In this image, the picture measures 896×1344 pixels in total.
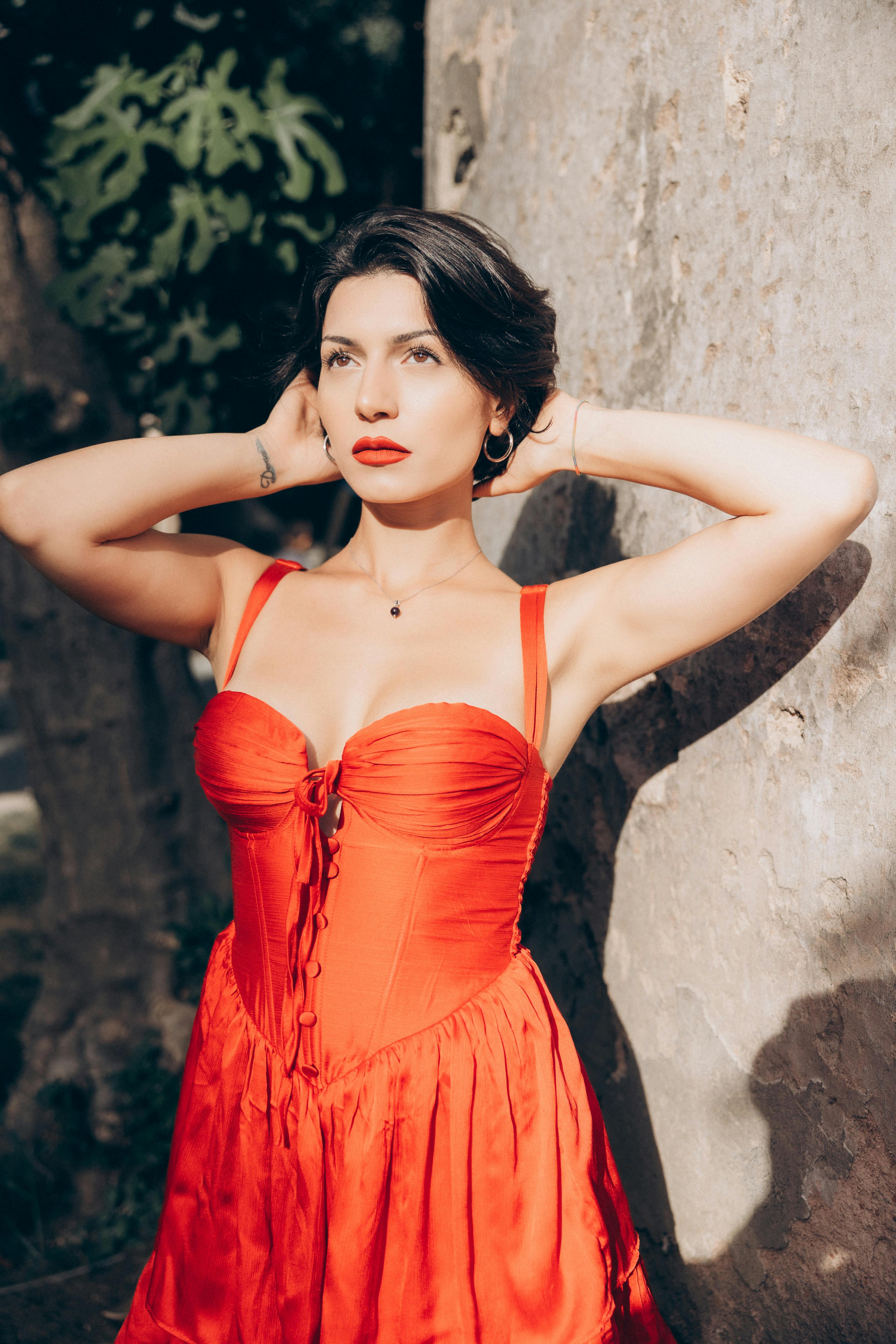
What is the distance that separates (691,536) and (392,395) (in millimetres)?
581

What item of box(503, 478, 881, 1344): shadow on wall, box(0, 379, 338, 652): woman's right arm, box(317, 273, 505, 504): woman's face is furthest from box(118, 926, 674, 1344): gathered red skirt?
box(317, 273, 505, 504): woman's face

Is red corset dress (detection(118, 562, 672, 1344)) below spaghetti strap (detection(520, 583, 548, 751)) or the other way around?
below

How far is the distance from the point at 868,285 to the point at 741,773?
2.89 feet

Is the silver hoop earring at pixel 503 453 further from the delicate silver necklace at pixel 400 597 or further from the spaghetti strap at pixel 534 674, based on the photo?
the spaghetti strap at pixel 534 674

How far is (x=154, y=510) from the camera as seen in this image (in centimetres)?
174

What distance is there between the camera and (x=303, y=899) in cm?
161

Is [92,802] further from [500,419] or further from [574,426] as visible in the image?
[574,426]

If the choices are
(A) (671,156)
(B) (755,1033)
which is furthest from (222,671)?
(A) (671,156)

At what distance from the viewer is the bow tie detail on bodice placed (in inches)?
61.6

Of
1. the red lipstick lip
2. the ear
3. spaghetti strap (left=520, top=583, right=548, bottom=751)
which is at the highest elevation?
the ear

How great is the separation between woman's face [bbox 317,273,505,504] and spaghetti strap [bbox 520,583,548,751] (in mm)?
315

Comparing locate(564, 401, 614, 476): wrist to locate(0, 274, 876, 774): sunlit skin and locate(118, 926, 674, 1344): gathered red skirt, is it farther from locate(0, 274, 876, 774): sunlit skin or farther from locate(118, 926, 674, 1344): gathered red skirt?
locate(118, 926, 674, 1344): gathered red skirt

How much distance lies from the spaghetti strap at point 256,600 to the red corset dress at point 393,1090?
0.52 feet

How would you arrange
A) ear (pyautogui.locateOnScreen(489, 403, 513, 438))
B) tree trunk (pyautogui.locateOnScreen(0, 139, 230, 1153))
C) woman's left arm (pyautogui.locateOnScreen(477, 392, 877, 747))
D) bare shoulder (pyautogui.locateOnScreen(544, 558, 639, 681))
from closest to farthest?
woman's left arm (pyautogui.locateOnScreen(477, 392, 877, 747)) → bare shoulder (pyautogui.locateOnScreen(544, 558, 639, 681)) → ear (pyautogui.locateOnScreen(489, 403, 513, 438)) → tree trunk (pyautogui.locateOnScreen(0, 139, 230, 1153))
